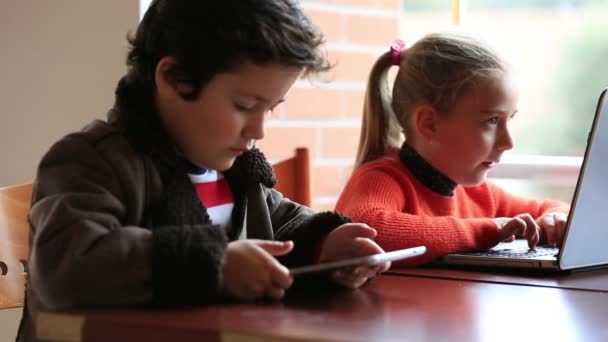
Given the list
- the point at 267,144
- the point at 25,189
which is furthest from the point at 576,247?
the point at 267,144

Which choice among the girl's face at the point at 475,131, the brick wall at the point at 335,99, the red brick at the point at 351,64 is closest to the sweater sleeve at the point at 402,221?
the girl's face at the point at 475,131

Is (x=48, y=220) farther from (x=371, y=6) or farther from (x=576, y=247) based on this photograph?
(x=371, y=6)

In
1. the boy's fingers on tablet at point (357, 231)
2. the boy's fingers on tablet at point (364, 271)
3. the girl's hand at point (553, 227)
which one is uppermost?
the boy's fingers on tablet at point (357, 231)

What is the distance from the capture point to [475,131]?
1584 millimetres

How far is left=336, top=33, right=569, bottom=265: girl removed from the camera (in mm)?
1536

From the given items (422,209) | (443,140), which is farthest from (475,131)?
(422,209)

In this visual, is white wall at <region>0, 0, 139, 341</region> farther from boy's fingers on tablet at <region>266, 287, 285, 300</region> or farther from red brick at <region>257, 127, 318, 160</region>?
boy's fingers on tablet at <region>266, 287, 285, 300</region>

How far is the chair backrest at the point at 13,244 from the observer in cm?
134

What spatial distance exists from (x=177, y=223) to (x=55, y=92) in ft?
2.84

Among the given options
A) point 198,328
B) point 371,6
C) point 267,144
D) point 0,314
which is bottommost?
point 0,314

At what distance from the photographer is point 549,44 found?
240cm

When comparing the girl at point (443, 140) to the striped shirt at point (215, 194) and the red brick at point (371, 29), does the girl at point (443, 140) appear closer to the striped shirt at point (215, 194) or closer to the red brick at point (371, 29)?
the striped shirt at point (215, 194)

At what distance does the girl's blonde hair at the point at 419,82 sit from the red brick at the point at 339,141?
0.53 m

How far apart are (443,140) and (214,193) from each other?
1.82 ft
